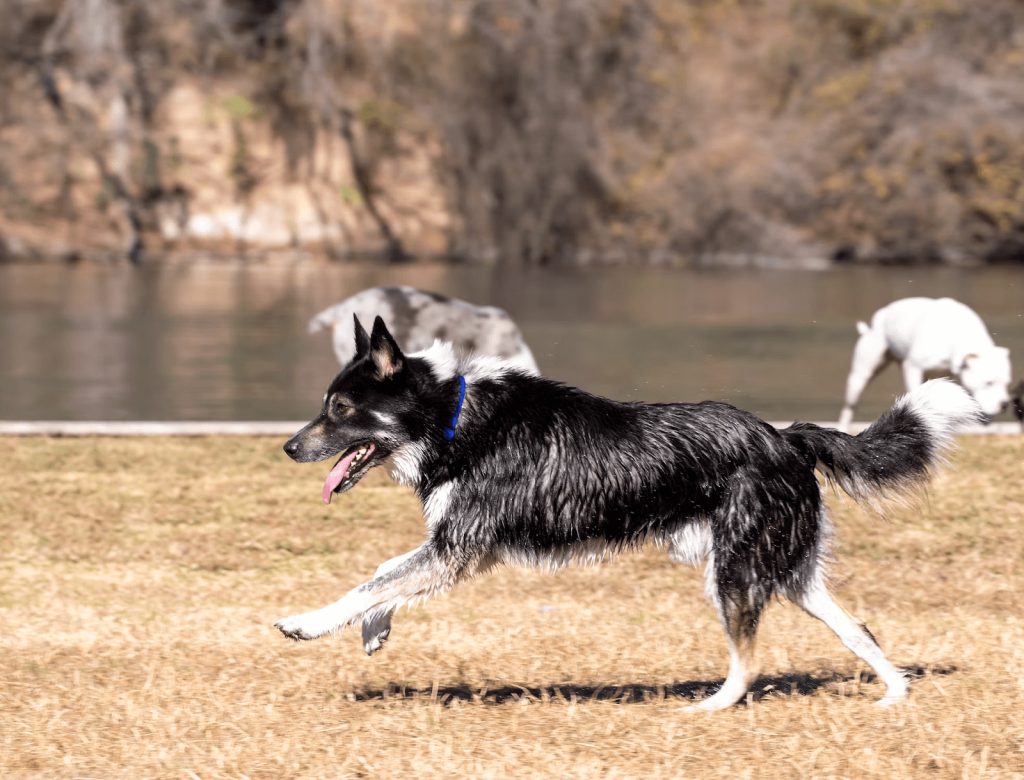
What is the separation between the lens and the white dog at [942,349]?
10.6 meters

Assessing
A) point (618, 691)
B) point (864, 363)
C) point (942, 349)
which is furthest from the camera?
point (864, 363)

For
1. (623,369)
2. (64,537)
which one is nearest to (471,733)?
(64,537)

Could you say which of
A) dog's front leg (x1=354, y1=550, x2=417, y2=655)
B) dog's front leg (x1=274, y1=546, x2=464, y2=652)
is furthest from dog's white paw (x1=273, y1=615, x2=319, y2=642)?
dog's front leg (x1=354, y1=550, x2=417, y2=655)

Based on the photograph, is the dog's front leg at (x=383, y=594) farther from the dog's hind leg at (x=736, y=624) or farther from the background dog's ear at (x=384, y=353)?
the dog's hind leg at (x=736, y=624)

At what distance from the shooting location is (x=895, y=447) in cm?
491

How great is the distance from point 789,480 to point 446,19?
27.5m

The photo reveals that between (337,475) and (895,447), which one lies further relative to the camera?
→ (895,447)

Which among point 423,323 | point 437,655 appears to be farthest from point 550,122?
point 437,655

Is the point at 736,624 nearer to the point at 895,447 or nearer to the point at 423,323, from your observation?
the point at 895,447

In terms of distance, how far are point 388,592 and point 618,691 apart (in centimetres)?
114

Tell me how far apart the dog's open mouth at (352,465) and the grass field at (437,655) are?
0.86 metres

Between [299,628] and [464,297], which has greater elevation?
[299,628]

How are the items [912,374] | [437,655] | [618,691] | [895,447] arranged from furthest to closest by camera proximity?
1. [912,374]
2. [437,655]
3. [618,691]
4. [895,447]

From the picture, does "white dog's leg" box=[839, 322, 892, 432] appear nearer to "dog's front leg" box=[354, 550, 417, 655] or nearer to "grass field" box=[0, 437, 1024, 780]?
"grass field" box=[0, 437, 1024, 780]
